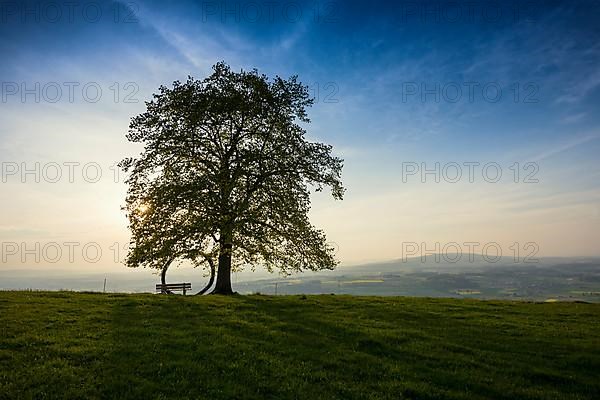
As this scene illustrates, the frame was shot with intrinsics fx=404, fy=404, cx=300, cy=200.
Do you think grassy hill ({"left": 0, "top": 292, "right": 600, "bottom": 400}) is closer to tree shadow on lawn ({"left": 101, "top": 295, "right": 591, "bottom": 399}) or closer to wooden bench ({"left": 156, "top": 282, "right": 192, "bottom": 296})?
tree shadow on lawn ({"left": 101, "top": 295, "right": 591, "bottom": 399})

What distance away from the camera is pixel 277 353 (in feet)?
58.3

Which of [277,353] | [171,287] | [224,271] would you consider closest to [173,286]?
[171,287]

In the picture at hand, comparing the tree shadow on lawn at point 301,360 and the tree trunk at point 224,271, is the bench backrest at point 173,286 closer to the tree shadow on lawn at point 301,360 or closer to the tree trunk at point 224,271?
the tree trunk at point 224,271

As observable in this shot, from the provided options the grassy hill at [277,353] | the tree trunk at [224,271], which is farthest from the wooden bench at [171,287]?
the grassy hill at [277,353]

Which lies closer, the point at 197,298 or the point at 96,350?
A: the point at 96,350

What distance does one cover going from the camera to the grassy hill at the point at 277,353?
14047 millimetres

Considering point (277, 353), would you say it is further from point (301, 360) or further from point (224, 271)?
point (224, 271)

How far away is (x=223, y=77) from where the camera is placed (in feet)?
126

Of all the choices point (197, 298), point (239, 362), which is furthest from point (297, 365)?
point (197, 298)

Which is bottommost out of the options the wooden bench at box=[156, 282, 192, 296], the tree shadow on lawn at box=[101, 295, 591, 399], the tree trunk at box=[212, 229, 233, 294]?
the tree shadow on lawn at box=[101, 295, 591, 399]

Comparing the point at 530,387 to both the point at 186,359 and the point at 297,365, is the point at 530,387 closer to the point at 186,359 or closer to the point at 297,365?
the point at 297,365

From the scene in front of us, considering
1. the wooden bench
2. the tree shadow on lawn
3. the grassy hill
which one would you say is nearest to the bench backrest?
the wooden bench

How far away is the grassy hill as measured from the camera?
1405 centimetres

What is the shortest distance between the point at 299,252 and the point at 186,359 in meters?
20.7
